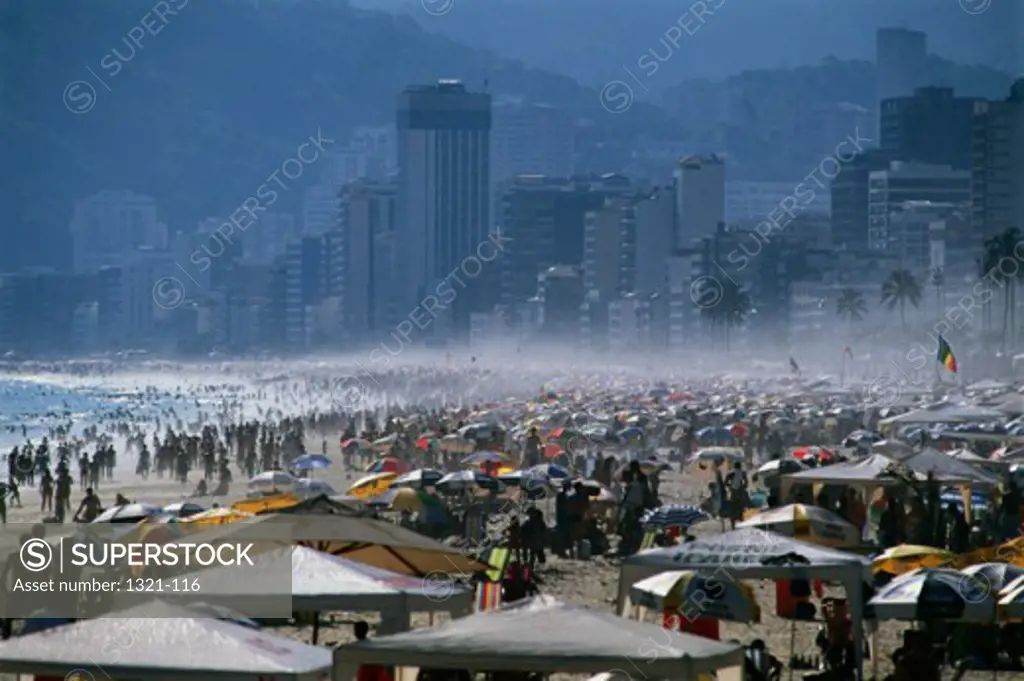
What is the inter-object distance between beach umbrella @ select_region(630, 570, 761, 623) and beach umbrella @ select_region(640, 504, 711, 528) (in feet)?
24.1

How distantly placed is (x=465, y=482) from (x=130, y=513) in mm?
6505

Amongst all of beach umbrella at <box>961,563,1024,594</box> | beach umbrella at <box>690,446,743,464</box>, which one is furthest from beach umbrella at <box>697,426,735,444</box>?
beach umbrella at <box>961,563,1024,594</box>

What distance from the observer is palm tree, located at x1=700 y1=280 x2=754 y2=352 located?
6973 inches

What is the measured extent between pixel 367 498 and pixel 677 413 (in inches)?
1294

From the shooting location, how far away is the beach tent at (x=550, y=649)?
10.6 metres

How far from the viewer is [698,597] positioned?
14875mm

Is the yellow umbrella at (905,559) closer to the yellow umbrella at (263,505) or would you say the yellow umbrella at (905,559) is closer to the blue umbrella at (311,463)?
the yellow umbrella at (263,505)

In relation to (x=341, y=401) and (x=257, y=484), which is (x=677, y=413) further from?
(x=341, y=401)

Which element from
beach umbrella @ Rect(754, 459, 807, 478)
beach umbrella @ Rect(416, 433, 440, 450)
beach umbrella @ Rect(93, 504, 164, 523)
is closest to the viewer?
beach umbrella @ Rect(93, 504, 164, 523)

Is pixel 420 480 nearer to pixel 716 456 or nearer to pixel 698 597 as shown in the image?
pixel 716 456

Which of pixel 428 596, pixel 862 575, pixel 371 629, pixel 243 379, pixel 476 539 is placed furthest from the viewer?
pixel 243 379

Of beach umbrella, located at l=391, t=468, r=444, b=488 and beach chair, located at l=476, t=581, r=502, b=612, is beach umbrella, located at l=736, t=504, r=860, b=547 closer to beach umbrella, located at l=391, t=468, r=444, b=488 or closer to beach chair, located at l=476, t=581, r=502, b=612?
beach chair, located at l=476, t=581, r=502, b=612

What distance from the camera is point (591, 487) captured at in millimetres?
26703

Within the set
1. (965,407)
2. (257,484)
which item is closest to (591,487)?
(257,484)
